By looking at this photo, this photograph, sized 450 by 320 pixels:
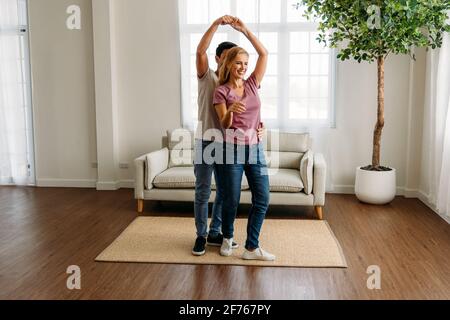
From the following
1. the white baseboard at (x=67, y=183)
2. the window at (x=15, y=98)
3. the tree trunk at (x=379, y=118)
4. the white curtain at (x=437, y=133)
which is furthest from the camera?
the white baseboard at (x=67, y=183)

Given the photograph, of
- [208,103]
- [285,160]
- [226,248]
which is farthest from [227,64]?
[285,160]

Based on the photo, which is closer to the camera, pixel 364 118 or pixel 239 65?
pixel 239 65

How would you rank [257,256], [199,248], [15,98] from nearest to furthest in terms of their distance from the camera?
[257,256] < [199,248] < [15,98]

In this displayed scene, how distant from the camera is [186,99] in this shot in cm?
564

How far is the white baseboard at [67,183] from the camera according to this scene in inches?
235

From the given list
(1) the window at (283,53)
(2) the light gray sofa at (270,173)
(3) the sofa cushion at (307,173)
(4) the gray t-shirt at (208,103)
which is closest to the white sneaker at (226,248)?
(4) the gray t-shirt at (208,103)

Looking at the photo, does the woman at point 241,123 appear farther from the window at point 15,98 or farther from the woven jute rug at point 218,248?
the window at point 15,98

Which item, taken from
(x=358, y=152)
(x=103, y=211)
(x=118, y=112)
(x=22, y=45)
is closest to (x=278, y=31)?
(x=358, y=152)

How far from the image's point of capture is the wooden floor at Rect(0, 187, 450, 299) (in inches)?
113

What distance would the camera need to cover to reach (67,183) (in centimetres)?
601

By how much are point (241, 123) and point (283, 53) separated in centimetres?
251

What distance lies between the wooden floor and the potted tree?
0.81 ft

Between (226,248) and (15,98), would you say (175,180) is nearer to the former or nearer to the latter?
(226,248)

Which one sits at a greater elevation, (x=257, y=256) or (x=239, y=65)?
(x=239, y=65)
